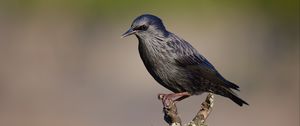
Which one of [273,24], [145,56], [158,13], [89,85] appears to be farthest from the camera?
[273,24]

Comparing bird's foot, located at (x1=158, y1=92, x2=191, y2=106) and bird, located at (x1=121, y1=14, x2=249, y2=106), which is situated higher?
bird, located at (x1=121, y1=14, x2=249, y2=106)

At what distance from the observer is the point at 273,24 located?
2848cm

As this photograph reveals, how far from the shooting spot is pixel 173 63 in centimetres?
1048

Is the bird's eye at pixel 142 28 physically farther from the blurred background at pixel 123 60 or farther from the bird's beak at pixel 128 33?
the blurred background at pixel 123 60

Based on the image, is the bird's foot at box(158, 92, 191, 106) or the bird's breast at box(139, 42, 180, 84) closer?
the bird's foot at box(158, 92, 191, 106)

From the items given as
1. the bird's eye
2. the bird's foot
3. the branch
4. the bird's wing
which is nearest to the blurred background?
the bird's wing

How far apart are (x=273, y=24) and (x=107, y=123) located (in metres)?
10.4

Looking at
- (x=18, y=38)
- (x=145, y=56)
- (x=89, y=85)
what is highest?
(x=18, y=38)

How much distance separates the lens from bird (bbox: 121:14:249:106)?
34.0 ft

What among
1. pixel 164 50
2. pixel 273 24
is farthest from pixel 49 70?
pixel 164 50

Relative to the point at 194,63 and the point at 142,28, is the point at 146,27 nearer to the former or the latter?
the point at 142,28

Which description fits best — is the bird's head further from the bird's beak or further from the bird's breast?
the bird's breast

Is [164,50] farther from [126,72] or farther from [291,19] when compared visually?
[291,19]

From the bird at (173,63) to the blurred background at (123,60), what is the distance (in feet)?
24.9
